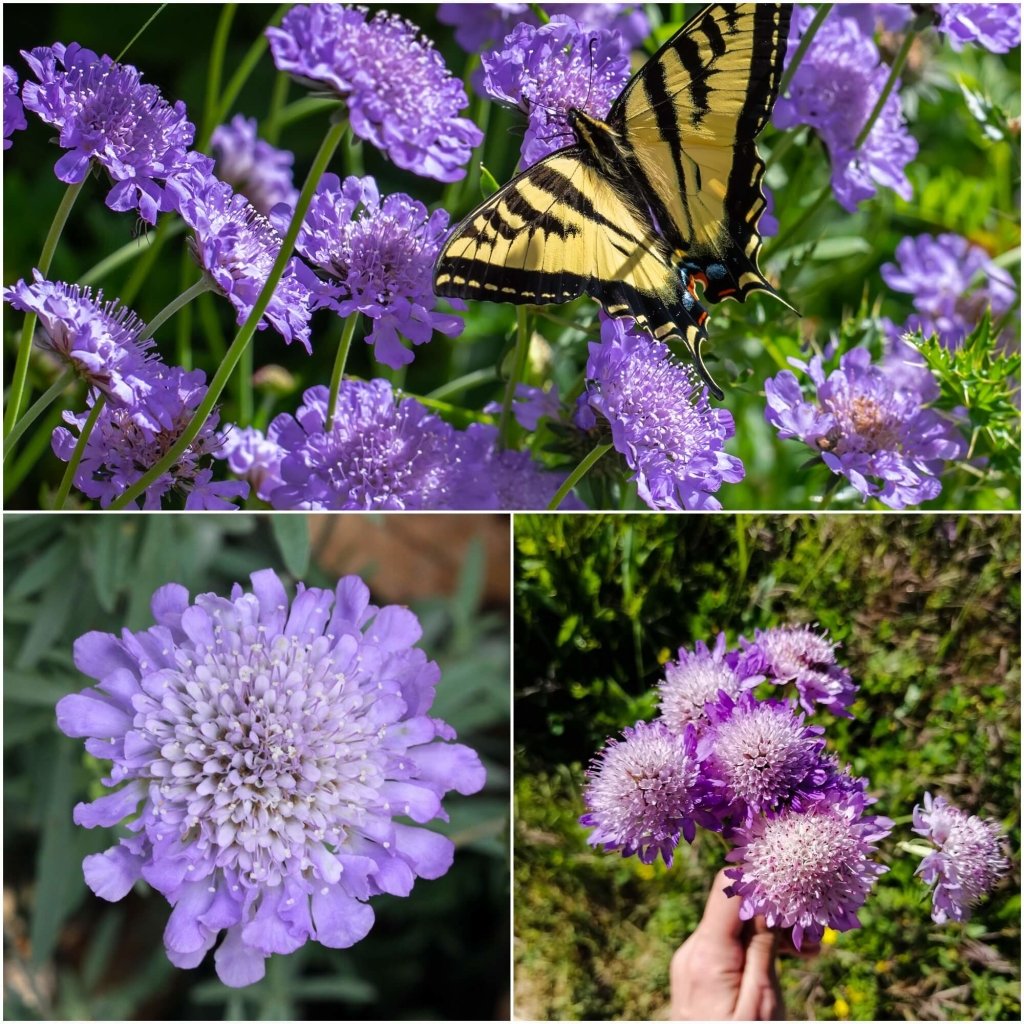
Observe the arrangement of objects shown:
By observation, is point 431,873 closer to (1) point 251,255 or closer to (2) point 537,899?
(2) point 537,899

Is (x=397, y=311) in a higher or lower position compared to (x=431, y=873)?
higher

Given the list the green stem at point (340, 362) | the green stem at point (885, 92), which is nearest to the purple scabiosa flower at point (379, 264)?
the green stem at point (340, 362)

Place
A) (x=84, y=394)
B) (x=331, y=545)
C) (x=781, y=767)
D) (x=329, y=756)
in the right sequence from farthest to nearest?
(x=331, y=545) → (x=84, y=394) → (x=781, y=767) → (x=329, y=756)

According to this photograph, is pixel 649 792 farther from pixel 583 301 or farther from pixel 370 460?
pixel 583 301

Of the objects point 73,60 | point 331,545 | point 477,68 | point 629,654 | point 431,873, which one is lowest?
point 431,873

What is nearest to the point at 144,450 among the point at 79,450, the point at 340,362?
the point at 79,450

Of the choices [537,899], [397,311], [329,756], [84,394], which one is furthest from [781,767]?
[84,394]

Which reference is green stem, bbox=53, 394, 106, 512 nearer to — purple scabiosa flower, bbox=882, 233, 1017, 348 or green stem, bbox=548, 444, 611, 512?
green stem, bbox=548, 444, 611, 512

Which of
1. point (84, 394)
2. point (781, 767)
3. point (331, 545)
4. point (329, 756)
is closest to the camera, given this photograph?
point (329, 756)
